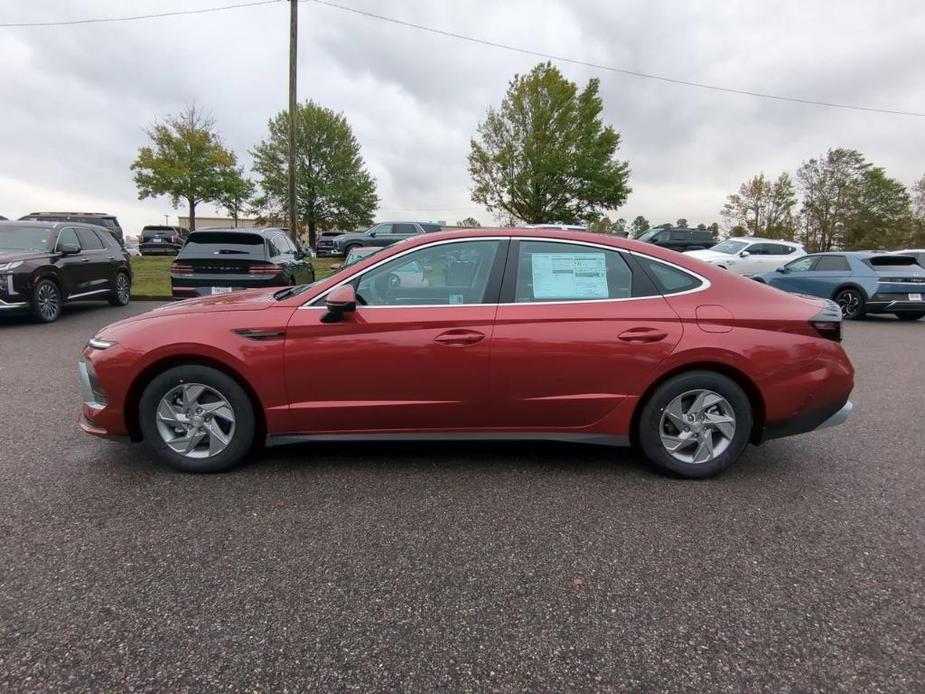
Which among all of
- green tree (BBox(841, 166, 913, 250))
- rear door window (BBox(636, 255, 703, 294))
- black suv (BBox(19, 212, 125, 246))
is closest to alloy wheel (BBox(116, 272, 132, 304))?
black suv (BBox(19, 212, 125, 246))

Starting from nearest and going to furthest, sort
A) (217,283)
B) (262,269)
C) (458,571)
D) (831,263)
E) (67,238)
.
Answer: (458,571) < (262,269) < (217,283) < (67,238) < (831,263)

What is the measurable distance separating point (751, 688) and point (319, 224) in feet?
179

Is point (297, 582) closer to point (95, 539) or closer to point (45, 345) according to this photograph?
point (95, 539)

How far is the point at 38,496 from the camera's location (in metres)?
3.18

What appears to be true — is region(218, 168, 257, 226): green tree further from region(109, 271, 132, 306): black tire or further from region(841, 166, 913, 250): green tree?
region(841, 166, 913, 250): green tree

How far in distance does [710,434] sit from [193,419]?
3225mm

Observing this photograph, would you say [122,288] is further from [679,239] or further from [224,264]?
[679,239]

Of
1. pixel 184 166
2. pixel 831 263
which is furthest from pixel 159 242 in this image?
pixel 831 263

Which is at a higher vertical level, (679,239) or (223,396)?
(679,239)

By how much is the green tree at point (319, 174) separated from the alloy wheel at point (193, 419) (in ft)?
163

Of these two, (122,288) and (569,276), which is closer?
(569,276)

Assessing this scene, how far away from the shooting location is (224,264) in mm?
9062

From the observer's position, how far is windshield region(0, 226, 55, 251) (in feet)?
30.7

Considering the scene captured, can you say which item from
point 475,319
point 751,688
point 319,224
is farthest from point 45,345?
point 319,224
